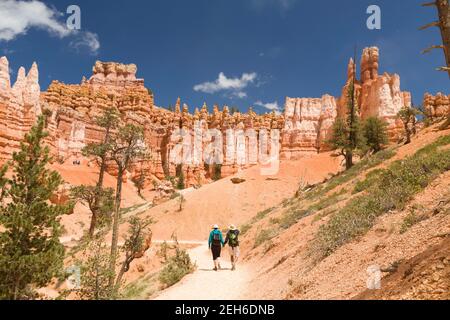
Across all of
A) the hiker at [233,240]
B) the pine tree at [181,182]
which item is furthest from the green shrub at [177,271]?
the pine tree at [181,182]

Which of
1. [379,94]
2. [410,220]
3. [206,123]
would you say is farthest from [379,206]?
[206,123]

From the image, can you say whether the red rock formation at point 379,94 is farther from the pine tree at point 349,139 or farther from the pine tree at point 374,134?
the pine tree at point 349,139

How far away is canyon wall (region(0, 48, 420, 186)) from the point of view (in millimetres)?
59250

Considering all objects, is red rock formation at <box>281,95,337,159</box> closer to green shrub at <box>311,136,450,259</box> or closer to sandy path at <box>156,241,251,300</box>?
green shrub at <box>311,136,450,259</box>

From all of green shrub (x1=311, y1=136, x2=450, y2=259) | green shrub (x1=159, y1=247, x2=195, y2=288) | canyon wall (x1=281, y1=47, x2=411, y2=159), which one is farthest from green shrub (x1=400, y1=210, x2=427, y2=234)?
canyon wall (x1=281, y1=47, x2=411, y2=159)

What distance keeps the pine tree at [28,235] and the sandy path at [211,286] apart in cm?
→ 627

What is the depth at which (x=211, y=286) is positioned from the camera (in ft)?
36.8

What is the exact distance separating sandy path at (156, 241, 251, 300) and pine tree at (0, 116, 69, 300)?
6271 millimetres

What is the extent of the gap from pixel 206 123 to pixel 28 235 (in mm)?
67291

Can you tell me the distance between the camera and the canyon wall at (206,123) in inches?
2333

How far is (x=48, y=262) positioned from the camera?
1445 cm

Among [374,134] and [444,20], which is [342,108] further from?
[444,20]
